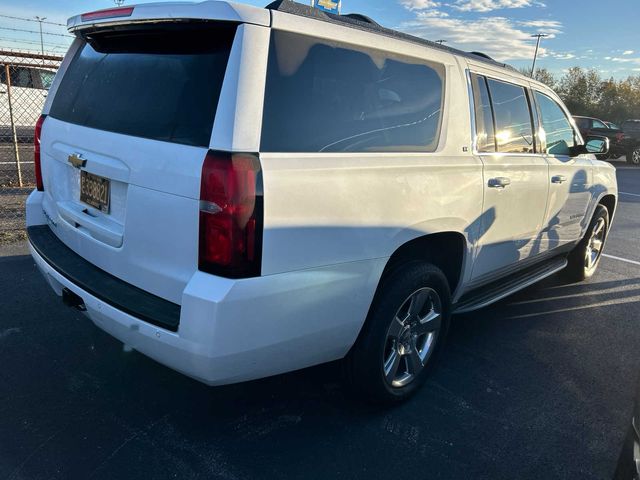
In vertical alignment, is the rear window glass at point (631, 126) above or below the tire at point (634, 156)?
above

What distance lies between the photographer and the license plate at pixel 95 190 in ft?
7.95

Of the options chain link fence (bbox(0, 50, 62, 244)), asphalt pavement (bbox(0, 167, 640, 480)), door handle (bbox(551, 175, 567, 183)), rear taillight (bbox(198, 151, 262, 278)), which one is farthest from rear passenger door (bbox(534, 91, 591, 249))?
chain link fence (bbox(0, 50, 62, 244))

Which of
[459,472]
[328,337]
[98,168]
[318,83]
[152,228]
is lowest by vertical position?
[459,472]

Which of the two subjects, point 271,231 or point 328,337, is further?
point 328,337

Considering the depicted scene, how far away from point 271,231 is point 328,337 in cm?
63

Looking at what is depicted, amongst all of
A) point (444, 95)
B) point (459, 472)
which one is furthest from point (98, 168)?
point (459, 472)

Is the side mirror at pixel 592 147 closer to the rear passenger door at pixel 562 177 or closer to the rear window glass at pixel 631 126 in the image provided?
the rear passenger door at pixel 562 177

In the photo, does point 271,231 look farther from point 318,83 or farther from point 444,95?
point 444,95

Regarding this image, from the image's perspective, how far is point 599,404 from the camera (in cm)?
312

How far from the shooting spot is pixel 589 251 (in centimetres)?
537

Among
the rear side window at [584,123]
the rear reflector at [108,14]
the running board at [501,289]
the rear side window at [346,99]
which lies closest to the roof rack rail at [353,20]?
the rear side window at [346,99]

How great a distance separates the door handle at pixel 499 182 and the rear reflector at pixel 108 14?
7.28 feet

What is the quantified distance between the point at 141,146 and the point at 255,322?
2.96ft

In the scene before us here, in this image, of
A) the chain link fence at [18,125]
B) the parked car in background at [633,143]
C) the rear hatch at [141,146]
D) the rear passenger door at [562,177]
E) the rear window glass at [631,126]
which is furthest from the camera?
the rear window glass at [631,126]
